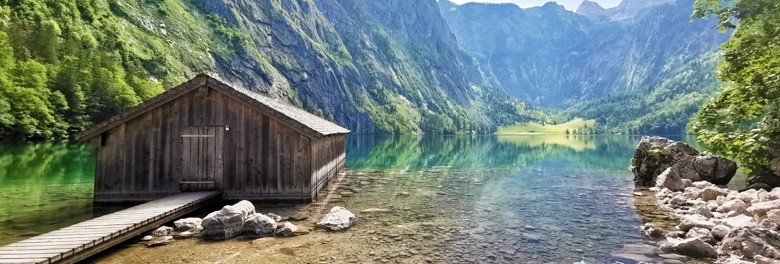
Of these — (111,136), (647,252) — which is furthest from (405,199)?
(111,136)

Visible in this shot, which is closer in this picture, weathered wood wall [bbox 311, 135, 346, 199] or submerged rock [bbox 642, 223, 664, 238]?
submerged rock [bbox 642, 223, 664, 238]

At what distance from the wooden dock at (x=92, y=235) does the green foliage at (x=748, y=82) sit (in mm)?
20271

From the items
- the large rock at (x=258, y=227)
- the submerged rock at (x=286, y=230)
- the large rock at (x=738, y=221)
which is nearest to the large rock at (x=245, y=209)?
the large rock at (x=258, y=227)

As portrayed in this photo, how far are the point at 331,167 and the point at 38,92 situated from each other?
6156cm

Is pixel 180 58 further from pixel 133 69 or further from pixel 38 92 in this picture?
pixel 38 92

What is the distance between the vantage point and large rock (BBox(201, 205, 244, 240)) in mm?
13492

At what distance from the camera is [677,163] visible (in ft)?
91.8

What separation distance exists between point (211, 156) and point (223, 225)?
20.9 feet

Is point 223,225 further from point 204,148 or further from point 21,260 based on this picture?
point 204,148

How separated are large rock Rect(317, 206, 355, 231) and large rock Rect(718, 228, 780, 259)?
11.6 m

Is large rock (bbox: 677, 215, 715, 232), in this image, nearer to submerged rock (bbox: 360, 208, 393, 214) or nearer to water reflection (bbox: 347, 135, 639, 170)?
submerged rock (bbox: 360, 208, 393, 214)

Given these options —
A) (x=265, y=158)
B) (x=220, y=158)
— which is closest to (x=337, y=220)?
(x=265, y=158)

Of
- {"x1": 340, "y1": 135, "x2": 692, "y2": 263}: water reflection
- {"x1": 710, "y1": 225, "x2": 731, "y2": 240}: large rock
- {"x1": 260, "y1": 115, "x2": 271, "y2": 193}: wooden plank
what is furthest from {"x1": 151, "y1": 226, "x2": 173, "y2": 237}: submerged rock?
{"x1": 710, "y1": 225, "x2": 731, "y2": 240}: large rock

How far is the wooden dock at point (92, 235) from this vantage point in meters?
9.20
